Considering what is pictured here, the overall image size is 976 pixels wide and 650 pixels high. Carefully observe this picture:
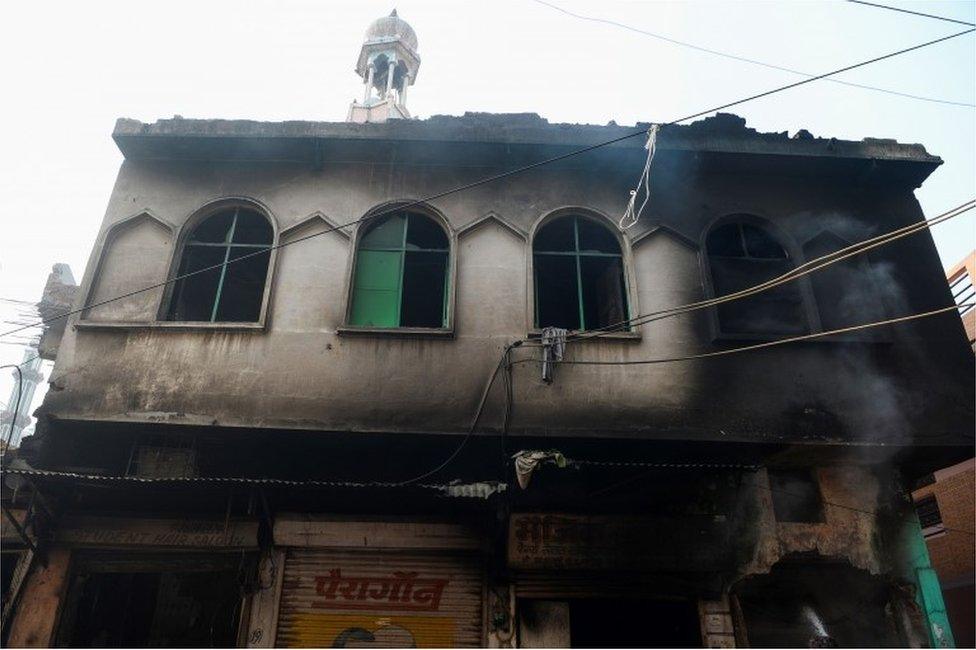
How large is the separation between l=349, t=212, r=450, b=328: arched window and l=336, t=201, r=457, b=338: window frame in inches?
1.8

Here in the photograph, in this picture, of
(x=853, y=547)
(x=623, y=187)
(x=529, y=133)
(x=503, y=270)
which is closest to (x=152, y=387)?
(x=503, y=270)

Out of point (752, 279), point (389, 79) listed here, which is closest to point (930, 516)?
point (752, 279)

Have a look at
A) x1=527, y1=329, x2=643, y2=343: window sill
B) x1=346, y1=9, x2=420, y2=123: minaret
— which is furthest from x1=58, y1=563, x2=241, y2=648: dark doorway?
x1=346, y1=9, x2=420, y2=123: minaret

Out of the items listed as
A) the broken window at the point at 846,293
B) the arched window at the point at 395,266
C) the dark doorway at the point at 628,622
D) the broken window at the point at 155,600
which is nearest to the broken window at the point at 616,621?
the dark doorway at the point at 628,622

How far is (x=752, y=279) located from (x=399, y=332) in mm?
5429

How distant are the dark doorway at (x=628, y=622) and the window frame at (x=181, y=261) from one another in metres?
6.12

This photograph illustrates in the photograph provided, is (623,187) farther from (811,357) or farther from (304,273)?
(304,273)

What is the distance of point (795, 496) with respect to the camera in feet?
27.7

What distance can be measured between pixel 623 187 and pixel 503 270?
2.54m

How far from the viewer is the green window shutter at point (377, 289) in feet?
28.6

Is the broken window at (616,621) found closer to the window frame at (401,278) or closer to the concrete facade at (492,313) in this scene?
the concrete facade at (492,313)

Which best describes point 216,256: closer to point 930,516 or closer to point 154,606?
point 154,606

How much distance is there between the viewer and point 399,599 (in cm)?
802

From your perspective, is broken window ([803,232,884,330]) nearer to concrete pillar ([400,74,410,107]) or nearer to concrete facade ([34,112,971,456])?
concrete facade ([34,112,971,456])
